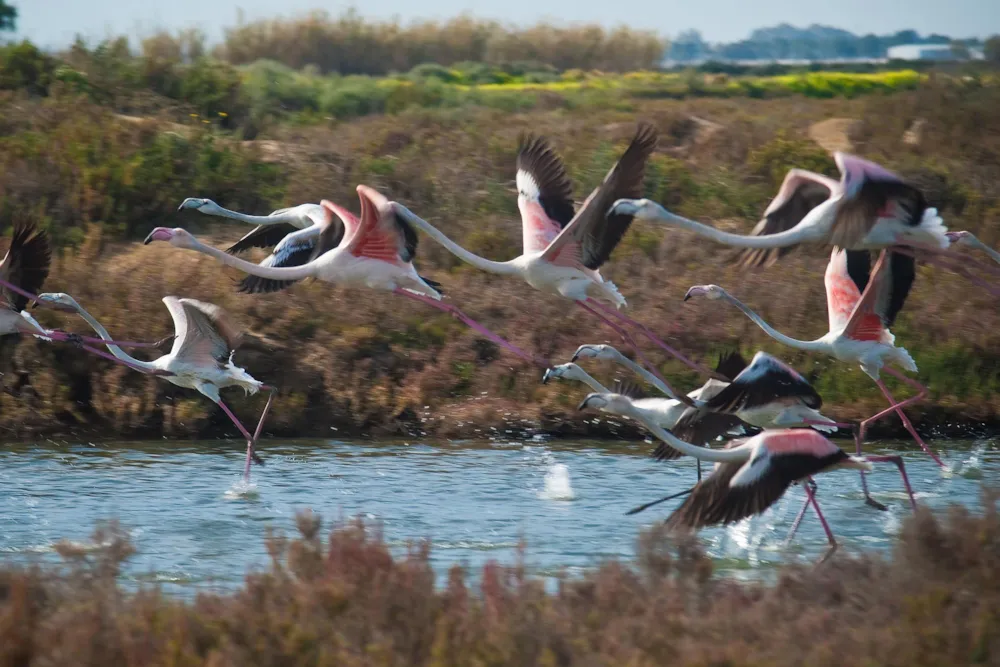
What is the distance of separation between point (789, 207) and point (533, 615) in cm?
456

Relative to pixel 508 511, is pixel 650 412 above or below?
above

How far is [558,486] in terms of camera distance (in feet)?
37.3

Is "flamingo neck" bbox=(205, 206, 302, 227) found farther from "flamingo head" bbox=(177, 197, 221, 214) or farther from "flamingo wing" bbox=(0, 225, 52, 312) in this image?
"flamingo wing" bbox=(0, 225, 52, 312)

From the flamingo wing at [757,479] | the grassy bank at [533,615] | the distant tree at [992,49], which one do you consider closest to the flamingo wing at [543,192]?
the flamingo wing at [757,479]

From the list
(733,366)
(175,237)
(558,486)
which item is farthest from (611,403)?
(175,237)

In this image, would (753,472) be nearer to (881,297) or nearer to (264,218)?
(881,297)

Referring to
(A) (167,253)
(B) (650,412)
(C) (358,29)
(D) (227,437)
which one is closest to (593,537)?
(B) (650,412)

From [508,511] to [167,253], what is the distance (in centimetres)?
673

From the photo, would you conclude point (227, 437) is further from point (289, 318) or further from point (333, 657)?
point (333, 657)

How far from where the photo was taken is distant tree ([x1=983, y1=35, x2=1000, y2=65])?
2950cm

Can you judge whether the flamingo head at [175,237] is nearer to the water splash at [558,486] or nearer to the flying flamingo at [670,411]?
the flying flamingo at [670,411]

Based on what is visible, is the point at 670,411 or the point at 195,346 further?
the point at 195,346

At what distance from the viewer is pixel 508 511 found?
10.7 metres

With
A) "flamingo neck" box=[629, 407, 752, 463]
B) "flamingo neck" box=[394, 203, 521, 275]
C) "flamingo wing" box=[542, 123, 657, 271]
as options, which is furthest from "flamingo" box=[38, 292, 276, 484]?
"flamingo neck" box=[629, 407, 752, 463]
